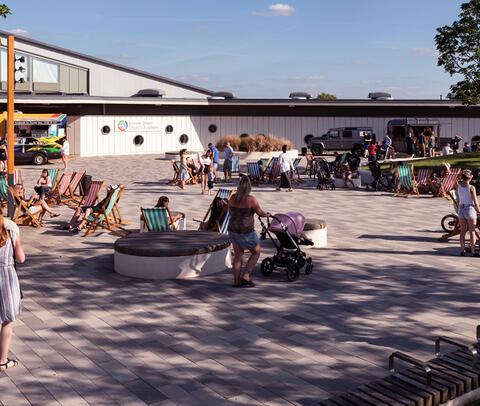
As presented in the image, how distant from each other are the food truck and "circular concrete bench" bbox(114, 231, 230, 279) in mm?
25699

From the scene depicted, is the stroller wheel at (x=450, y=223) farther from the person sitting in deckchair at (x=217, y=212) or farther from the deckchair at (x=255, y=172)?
the deckchair at (x=255, y=172)

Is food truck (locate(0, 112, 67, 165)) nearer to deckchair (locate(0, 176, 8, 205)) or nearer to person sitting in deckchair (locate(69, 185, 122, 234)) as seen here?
deckchair (locate(0, 176, 8, 205))

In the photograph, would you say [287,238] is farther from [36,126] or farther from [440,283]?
[36,126]

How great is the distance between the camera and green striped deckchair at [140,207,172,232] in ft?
43.1

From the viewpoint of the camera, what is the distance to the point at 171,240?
11.7 m

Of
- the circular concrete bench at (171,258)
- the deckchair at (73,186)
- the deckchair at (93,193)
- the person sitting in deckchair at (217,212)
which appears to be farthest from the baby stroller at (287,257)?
the deckchair at (73,186)

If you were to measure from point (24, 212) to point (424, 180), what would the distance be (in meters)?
12.8

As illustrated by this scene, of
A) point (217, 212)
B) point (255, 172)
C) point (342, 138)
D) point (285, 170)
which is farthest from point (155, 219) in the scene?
point (342, 138)

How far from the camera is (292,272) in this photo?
10.8 meters

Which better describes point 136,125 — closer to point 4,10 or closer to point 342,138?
point 342,138

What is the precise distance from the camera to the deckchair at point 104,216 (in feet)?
→ 49.9

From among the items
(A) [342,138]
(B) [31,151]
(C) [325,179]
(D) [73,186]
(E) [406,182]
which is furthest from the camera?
(A) [342,138]

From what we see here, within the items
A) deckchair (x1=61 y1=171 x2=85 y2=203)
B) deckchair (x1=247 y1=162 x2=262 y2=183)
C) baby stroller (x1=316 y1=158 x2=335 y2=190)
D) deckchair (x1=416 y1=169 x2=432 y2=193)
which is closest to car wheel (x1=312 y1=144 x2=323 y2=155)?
deckchair (x1=247 y1=162 x2=262 y2=183)

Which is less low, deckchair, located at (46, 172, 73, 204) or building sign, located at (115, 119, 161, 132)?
building sign, located at (115, 119, 161, 132)
